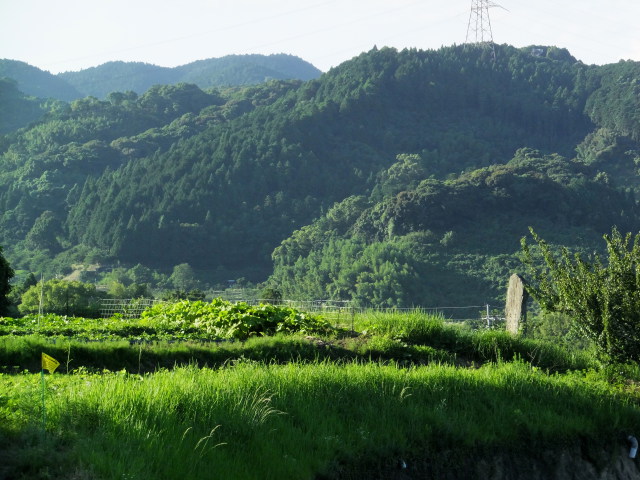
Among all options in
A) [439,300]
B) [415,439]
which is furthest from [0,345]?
[439,300]

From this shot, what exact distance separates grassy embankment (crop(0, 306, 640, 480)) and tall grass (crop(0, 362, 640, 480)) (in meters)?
0.01

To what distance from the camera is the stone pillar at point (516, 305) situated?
14.0 m

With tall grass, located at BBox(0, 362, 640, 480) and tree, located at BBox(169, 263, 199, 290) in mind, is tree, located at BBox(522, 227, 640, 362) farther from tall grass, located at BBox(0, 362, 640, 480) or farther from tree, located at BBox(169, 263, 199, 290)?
tree, located at BBox(169, 263, 199, 290)

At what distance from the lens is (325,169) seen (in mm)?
115062

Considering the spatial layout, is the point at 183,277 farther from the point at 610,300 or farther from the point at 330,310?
the point at 610,300

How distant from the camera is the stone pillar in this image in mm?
13974

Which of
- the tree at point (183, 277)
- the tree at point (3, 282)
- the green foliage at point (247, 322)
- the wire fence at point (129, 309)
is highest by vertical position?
the green foliage at point (247, 322)

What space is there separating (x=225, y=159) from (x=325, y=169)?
51.7 feet

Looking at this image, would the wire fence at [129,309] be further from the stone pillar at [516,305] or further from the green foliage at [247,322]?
the stone pillar at [516,305]

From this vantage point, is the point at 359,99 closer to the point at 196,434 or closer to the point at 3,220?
the point at 3,220

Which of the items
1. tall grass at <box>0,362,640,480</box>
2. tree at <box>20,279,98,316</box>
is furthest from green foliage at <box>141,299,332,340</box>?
tree at <box>20,279,98,316</box>

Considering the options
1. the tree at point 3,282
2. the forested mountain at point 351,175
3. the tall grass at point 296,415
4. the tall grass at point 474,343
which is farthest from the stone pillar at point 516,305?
the forested mountain at point 351,175

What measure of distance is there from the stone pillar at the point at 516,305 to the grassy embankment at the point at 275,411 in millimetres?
2465

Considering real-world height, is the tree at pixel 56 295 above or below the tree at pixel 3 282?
below
